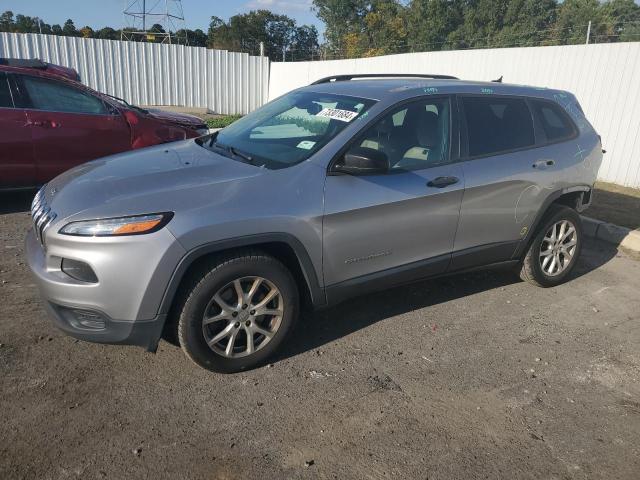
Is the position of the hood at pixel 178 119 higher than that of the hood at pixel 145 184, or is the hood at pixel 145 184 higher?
the hood at pixel 145 184

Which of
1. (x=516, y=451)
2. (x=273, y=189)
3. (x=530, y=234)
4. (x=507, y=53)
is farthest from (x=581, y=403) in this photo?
(x=507, y=53)

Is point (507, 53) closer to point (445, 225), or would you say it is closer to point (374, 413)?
point (445, 225)

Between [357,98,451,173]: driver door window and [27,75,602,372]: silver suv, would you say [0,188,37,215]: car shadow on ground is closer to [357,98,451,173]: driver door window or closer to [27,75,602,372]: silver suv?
[27,75,602,372]: silver suv

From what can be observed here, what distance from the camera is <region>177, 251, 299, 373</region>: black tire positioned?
3.01m

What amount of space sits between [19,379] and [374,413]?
6.87ft

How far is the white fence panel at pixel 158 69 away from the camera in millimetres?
15648

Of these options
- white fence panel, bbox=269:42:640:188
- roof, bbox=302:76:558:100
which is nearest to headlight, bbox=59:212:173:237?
roof, bbox=302:76:558:100

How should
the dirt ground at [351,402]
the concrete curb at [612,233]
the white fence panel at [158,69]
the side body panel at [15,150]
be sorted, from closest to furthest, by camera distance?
the dirt ground at [351,402] → the side body panel at [15,150] → the concrete curb at [612,233] → the white fence panel at [158,69]

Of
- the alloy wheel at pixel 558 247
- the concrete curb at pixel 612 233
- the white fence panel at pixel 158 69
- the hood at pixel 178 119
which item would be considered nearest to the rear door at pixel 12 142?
the hood at pixel 178 119

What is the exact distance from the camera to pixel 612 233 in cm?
613

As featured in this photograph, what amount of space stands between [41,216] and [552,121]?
4.14 metres

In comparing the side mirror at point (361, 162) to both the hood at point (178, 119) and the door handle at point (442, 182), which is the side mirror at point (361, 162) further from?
the hood at point (178, 119)

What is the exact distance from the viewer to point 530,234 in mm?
4508

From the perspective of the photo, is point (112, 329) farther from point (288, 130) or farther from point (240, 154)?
point (288, 130)
